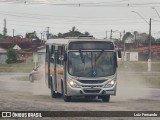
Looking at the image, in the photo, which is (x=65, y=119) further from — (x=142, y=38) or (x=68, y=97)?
(x=142, y=38)

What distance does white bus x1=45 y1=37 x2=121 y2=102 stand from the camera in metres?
26.5

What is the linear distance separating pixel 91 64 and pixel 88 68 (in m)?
0.26

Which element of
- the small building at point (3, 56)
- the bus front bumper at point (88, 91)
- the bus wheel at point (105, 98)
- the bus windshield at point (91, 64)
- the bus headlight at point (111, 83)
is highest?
the bus windshield at point (91, 64)

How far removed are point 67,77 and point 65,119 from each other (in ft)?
30.9

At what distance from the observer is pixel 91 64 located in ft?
87.9

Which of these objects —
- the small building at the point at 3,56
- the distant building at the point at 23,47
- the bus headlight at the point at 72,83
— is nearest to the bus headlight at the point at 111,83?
the bus headlight at the point at 72,83

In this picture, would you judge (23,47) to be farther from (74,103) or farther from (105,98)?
(74,103)

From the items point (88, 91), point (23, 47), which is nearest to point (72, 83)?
point (88, 91)

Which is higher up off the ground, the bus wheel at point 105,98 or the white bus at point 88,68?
the white bus at point 88,68

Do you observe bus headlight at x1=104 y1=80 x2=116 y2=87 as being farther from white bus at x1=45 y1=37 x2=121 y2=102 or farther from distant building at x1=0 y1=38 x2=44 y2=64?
distant building at x1=0 y1=38 x2=44 y2=64

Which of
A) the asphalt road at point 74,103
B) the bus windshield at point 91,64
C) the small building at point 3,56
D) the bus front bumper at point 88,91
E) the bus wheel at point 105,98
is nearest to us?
the asphalt road at point 74,103

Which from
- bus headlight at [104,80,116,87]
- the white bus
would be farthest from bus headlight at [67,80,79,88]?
bus headlight at [104,80,116,87]

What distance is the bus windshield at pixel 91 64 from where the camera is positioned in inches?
1047

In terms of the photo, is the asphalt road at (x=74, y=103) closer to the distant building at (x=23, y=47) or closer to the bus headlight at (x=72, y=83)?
the bus headlight at (x=72, y=83)
